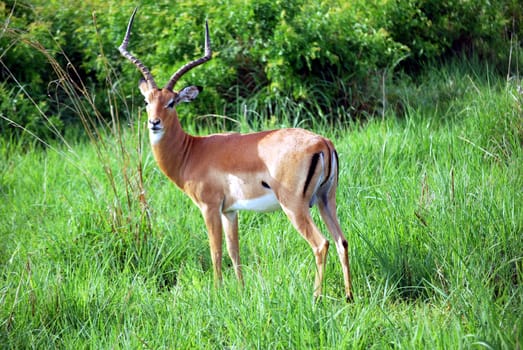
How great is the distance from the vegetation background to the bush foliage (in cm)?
3

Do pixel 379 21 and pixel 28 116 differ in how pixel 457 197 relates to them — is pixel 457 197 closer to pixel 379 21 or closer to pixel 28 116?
pixel 379 21

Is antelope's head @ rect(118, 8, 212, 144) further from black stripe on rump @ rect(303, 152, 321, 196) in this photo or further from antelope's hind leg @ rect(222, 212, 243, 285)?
black stripe on rump @ rect(303, 152, 321, 196)

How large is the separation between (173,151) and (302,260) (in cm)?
115

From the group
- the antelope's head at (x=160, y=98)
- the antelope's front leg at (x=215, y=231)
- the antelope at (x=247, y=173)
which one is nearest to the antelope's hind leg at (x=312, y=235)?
the antelope at (x=247, y=173)

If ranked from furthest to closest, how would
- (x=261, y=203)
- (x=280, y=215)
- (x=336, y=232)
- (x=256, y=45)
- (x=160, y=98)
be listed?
(x=256, y=45) < (x=280, y=215) < (x=160, y=98) < (x=261, y=203) < (x=336, y=232)

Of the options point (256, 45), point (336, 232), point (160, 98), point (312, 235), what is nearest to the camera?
point (312, 235)

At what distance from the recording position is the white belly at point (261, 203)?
472cm

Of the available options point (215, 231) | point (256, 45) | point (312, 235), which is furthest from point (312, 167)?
point (256, 45)

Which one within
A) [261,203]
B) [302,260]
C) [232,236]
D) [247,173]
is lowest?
[302,260]

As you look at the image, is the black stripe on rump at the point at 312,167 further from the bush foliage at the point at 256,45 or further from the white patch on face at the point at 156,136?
the bush foliage at the point at 256,45

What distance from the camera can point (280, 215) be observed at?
5.68m

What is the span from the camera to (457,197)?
493cm

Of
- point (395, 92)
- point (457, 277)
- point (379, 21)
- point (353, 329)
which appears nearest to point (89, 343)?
point (353, 329)

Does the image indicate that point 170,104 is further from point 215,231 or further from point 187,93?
point 215,231
